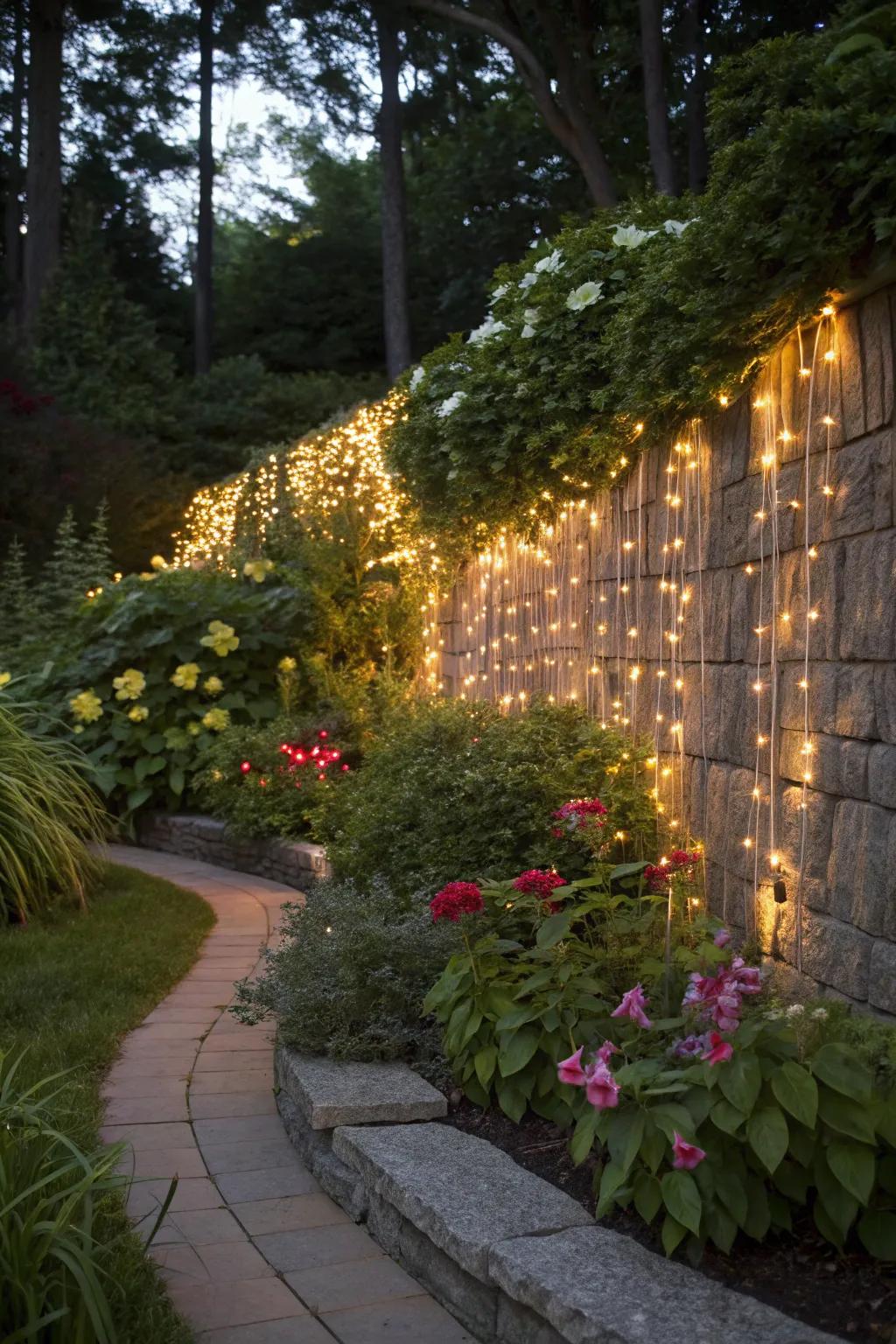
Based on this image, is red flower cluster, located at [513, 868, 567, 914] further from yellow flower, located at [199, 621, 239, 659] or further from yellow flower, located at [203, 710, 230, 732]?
yellow flower, located at [199, 621, 239, 659]

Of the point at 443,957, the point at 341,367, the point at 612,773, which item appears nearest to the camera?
the point at 443,957

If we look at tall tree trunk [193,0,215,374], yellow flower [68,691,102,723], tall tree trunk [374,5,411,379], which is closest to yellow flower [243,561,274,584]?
yellow flower [68,691,102,723]

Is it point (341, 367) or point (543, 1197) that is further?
point (341, 367)

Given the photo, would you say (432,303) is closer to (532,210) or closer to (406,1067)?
(532,210)

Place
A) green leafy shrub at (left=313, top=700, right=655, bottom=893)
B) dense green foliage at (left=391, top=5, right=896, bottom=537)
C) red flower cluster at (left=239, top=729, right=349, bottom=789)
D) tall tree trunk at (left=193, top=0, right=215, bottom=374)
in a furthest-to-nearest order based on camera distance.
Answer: tall tree trunk at (left=193, top=0, right=215, bottom=374) → red flower cluster at (left=239, top=729, right=349, bottom=789) → green leafy shrub at (left=313, top=700, right=655, bottom=893) → dense green foliage at (left=391, top=5, right=896, bottom=537)

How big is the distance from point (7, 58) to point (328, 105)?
578cm

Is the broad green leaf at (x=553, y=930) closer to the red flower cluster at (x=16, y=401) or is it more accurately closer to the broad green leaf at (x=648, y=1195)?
the broad green leaf at (x=648, y=1195)

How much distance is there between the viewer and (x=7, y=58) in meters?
21.8

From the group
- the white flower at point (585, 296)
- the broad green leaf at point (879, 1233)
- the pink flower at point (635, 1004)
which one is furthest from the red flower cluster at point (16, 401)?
the broad green leaf at point (879, 1233)

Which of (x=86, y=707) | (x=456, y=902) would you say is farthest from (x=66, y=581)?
(x=456, y=902)

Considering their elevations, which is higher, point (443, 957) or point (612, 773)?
point (612, 773)

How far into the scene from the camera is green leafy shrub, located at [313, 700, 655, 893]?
4.23 metres

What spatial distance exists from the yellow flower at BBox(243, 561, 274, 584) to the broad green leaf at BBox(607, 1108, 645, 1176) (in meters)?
6.84

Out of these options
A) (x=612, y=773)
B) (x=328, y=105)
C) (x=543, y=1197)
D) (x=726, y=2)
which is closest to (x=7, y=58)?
(x=328, y=105)
